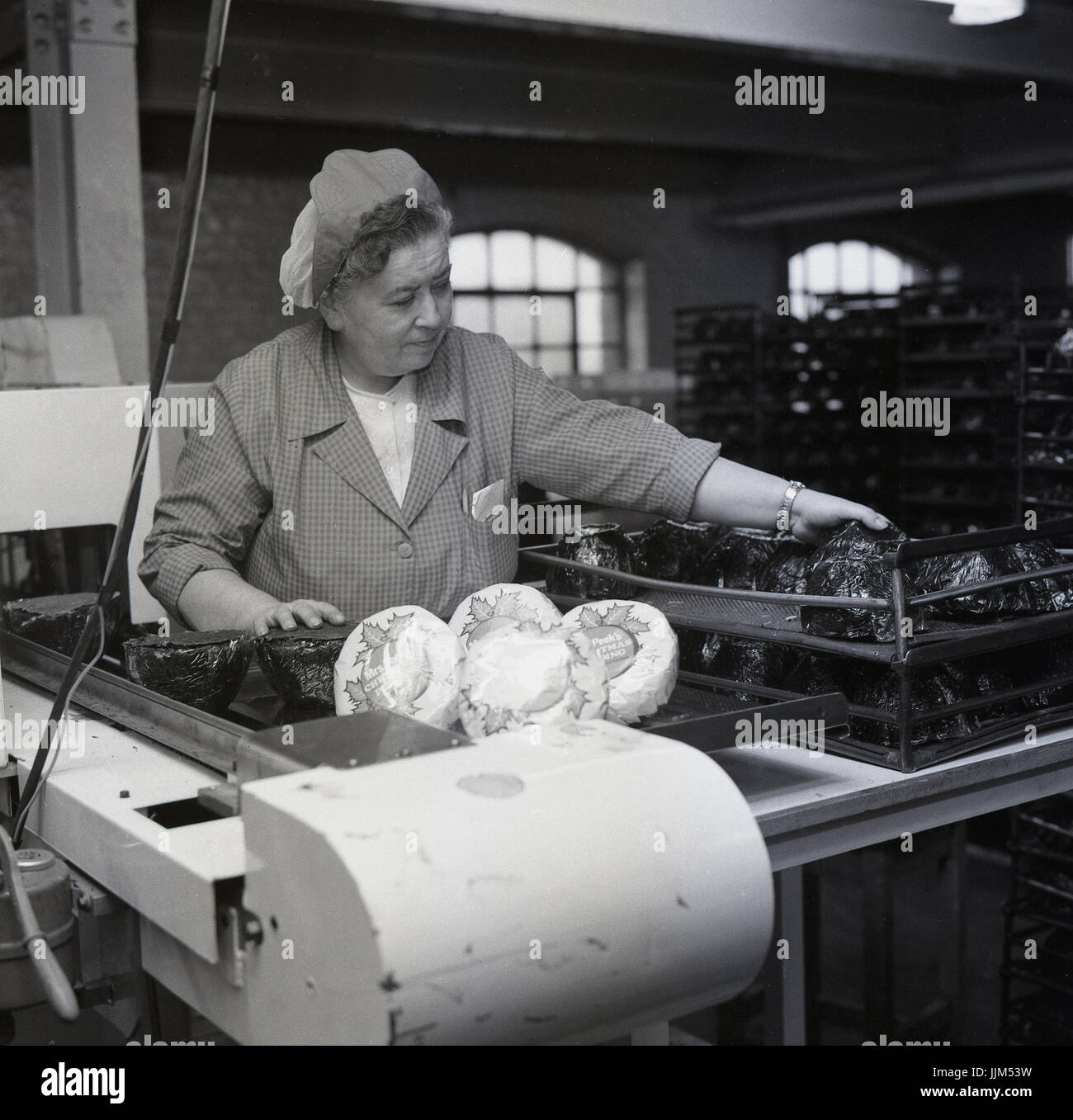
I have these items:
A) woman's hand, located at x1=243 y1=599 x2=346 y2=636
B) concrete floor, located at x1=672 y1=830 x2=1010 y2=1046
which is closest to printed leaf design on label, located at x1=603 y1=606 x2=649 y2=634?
woman's hand, located at x1=243 y1=599 x2=346 y2=636

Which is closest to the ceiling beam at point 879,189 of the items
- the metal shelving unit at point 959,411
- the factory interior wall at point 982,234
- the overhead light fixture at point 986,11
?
the factory interior wall at point 982,234

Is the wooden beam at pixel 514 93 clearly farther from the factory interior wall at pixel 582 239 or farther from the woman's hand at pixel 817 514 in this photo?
the woman's hand at pixel 817 514

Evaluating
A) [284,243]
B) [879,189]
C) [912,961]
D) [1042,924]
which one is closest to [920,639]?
[1042,924]

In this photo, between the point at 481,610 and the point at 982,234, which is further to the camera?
the point at 982,234

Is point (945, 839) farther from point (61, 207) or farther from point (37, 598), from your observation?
point (61, 207)

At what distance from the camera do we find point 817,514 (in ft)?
5.92

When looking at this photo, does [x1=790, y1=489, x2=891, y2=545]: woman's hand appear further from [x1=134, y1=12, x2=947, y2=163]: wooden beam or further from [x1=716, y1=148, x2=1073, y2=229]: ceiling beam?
[x1=716, y1=148, x2=1073, y2=229]: ceiling beam

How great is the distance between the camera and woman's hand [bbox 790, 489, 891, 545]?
1.76m

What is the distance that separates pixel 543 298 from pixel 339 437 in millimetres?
8706

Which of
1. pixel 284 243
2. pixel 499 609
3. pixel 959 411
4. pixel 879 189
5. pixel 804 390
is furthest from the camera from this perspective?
pixel 879 189

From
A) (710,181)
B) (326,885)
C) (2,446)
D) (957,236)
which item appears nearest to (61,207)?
(2,446)

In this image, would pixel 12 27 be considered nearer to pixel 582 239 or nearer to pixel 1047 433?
pixel 1047 433

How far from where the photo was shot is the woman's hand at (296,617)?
1583 millimetres
